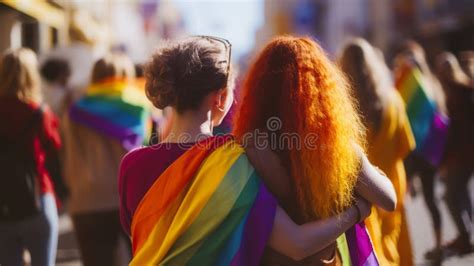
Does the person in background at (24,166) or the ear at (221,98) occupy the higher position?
the ear at (221,98)

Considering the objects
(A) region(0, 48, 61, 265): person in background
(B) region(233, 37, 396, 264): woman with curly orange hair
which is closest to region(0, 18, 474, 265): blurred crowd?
(A) region(0, 48, 61, 265): person in background

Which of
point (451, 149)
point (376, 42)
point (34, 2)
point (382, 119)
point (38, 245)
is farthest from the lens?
point (376, 42)

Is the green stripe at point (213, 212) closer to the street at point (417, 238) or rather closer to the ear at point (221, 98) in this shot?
the ear at point (221, 98)

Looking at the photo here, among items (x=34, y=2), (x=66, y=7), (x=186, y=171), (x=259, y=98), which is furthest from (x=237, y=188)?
(x=66, y=7)

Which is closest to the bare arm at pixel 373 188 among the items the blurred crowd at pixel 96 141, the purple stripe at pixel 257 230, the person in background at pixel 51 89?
the purple stripe at pixel 257 230

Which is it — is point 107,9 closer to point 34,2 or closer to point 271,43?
point 34,2

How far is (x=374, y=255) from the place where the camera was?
2283mm

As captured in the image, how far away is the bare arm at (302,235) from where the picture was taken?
2.05 metres

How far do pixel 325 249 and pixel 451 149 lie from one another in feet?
14.5

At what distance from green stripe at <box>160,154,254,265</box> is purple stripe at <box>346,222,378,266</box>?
0.44m

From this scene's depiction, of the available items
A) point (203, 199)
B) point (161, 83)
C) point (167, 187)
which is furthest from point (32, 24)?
point (203, 199)

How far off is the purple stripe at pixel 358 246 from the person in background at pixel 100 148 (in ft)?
7.53

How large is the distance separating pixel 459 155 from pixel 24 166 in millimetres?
4031

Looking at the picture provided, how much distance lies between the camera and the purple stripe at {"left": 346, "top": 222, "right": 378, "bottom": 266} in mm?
2230
